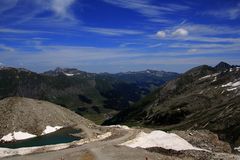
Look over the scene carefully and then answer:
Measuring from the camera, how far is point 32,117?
93125 mm

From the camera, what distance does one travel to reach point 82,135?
3369 inches

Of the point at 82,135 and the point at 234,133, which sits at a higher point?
the point at 82,135

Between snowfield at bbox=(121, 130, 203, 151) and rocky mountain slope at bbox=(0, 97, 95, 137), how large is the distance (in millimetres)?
14968

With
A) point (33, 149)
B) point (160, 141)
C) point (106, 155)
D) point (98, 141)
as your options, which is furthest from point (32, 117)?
point (106, 155)

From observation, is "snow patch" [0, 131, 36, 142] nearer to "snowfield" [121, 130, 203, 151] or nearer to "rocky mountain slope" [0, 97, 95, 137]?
"rocky mountain slope" [0, 97, 95, 137]

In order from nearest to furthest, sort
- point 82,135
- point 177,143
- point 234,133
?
point 177,143 → point 82,135 → point 234,133

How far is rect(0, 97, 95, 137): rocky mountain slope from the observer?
291ft

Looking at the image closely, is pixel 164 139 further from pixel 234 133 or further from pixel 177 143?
pixel 234 133

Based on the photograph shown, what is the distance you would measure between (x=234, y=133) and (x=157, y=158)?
344 feet

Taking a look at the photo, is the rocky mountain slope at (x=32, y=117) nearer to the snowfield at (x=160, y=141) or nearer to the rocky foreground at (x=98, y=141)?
the rocky foreground at (x=98, y=141)

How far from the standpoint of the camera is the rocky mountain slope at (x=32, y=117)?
8869 centimetres

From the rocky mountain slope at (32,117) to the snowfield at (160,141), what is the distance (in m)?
15.0

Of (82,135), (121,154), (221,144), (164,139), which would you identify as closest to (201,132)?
(221,144)

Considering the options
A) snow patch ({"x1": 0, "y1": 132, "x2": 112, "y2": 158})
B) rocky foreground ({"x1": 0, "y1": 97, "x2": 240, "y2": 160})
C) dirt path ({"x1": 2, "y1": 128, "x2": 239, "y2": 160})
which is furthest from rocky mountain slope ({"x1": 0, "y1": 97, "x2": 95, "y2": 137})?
dirt path ({"x1": 2, "y1": 128, "x2": 239, "y2": 160})
